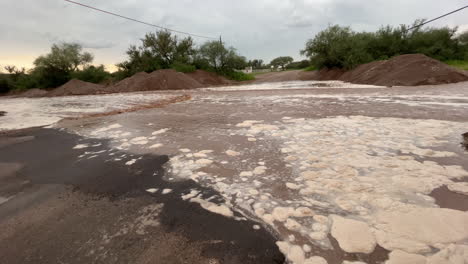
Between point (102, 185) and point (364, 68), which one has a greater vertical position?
point (364, 68)

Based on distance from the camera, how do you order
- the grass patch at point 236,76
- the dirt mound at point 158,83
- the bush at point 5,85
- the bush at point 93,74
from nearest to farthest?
the dirt mound at point 158,83 → the bush at point 93,74 → the grass patch at point 236,76 → the bush at point 5,85

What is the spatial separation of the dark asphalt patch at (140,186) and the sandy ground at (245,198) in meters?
0.01

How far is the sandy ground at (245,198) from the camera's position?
1173 mm

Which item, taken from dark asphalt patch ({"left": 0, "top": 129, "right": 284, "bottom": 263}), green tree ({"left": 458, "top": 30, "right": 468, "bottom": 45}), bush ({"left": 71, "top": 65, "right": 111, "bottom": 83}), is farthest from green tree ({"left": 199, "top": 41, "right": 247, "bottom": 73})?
dark asphalt patch ({"left": 0, "top": 129, "right": 284, "bottom": 263})

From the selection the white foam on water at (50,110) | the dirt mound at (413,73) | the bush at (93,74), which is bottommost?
the white foam on water at (50,110)

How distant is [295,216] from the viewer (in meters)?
1.41

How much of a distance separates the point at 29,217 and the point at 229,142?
81.8 inches

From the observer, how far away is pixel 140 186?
194cm

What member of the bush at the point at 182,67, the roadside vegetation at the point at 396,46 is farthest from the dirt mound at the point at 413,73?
the bush at the point at 182,67

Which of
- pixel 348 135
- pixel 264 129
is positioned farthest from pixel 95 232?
pixel 348 135

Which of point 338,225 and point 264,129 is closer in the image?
point 338,225

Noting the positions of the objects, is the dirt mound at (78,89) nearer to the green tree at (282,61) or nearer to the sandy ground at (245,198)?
the sandy ground at (245,198)

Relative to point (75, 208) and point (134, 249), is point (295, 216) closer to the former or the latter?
point (134, 249)

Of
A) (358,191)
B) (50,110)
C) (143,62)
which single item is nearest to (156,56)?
(143,62)
